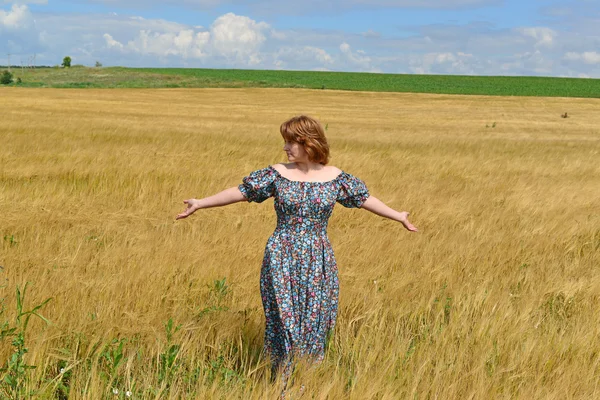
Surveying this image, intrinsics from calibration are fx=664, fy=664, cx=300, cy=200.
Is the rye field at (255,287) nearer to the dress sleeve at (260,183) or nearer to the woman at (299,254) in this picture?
the woman at (299,254)

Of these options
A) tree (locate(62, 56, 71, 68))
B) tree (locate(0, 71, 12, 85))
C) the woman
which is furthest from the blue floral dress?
tree (locate(62, 56, 71, 68))

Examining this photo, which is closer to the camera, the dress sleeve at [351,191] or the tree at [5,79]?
the dress sleeve at [351,191]

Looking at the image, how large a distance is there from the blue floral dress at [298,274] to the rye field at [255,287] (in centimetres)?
15

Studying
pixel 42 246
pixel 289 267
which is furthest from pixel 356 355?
pixel 42 246

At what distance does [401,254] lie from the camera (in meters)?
4.93

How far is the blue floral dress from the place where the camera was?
306 cm

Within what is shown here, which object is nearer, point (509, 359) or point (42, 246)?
point (509, 359)

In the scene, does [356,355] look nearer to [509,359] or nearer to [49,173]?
[509,359]

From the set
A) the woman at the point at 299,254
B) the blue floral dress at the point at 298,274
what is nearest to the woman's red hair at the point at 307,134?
the woman at the point at 299,254

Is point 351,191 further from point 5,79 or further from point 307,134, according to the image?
point 5,79

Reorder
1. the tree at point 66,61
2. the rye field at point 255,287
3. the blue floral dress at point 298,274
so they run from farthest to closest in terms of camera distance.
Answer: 1. the tree at point 66,61
2. the blue floral dress at point 298,274
3. the rye field at point 255,287

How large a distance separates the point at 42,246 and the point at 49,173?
3861 mm

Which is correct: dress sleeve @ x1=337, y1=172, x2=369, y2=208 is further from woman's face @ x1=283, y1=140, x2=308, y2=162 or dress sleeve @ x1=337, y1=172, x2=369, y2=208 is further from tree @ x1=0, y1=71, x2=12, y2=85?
tree @ x1=0, y1=71, x2=12, y2=85

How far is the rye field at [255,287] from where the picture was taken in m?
2.78
